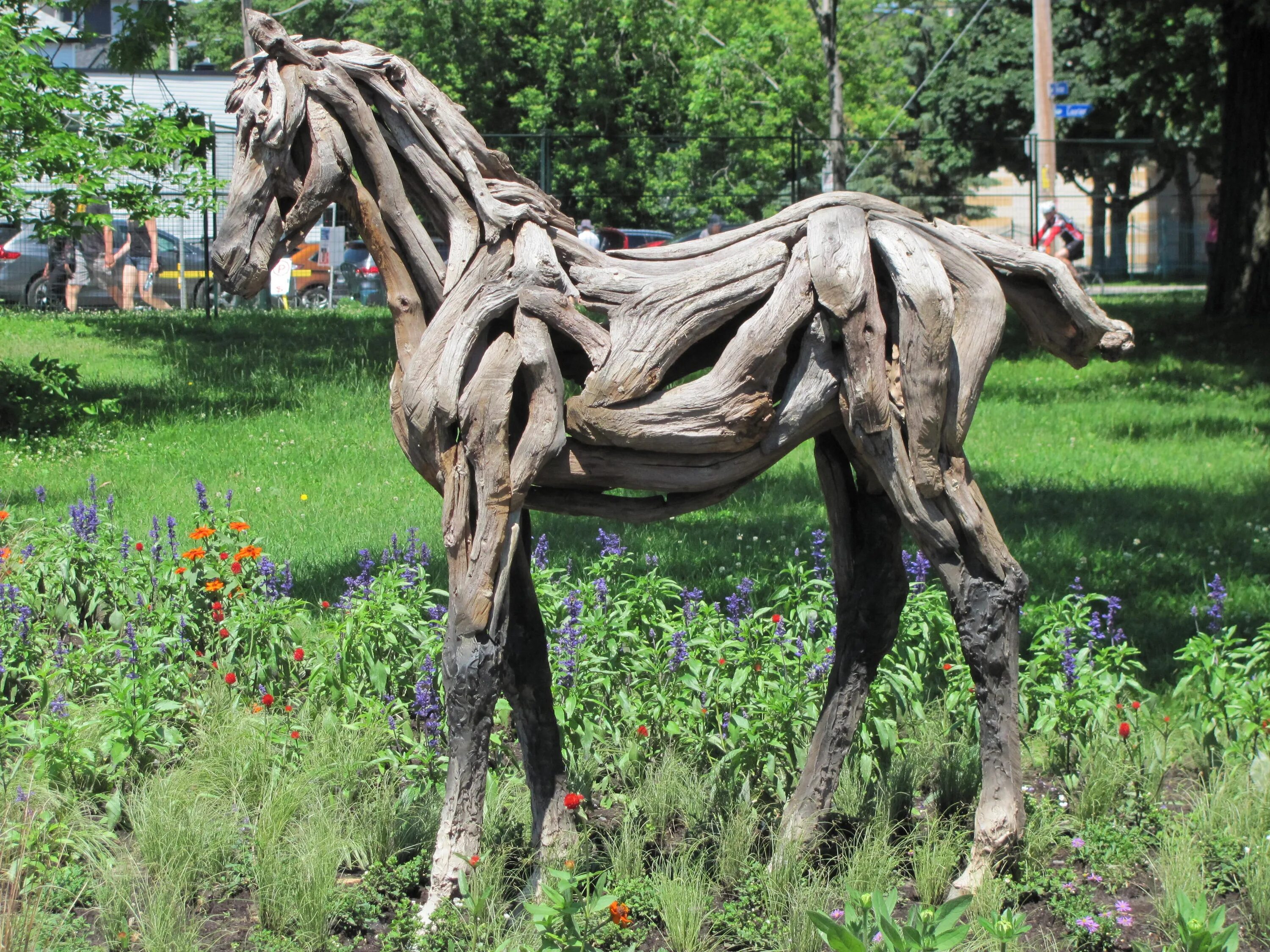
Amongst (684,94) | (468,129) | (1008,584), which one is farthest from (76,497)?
(684,94)

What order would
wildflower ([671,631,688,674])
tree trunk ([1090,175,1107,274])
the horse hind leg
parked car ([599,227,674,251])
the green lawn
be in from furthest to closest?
tree trunk ([1090,175,1107,274]) < parked car ([599,227,674,251]) < the green lawn < wildflower ([671,631,688,674]) < the horse hind leg

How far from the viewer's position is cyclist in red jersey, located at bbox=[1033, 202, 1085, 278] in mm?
17047

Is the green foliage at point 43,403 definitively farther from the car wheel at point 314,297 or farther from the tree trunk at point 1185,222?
the tree trunk at point 1185,222

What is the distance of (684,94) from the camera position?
1108 inches

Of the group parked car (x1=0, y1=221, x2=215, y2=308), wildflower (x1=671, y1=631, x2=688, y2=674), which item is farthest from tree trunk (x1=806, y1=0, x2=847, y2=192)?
wildflower (x1=671, y1=631, x2=688, y2=674)

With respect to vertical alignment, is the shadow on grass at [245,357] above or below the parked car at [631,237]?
below

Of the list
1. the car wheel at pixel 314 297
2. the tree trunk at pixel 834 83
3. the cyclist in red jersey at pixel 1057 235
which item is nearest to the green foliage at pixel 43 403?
the tree trunk at pixel 834 83

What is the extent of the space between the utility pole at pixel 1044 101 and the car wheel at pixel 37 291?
16.2m

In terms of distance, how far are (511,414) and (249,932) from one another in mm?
1780

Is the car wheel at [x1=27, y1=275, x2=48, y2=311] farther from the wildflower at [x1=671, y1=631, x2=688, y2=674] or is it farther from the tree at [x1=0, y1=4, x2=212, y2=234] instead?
the wildflower at [x1=671, y1=631, x2=688, y2=674]

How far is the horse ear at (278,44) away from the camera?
3211 millimetres

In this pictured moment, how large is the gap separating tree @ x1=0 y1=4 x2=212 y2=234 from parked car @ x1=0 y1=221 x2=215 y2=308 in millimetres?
8215

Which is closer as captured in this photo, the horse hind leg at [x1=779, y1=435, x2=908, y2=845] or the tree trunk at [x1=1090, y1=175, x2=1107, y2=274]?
the horse hind leg at [x1=779, y1=435, x2=908, y2=845]

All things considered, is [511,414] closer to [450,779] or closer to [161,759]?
[450,779]
